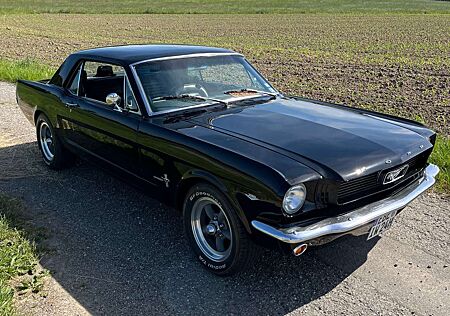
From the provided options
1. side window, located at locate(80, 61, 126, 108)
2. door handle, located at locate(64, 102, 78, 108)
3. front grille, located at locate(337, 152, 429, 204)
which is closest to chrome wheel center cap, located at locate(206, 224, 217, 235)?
front grille, located at locate(337, 152, 429, 204)

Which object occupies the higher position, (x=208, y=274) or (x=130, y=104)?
(x=130, y=104)

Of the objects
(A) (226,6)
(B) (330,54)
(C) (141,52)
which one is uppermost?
(C) (141,52)

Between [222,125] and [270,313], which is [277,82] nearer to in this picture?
[222,125]

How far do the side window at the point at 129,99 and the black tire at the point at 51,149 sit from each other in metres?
1.52

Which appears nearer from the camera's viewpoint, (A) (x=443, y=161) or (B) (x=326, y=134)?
(B) (x=326, y=134)

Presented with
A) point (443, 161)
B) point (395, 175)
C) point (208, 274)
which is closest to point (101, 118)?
point (208, 274)

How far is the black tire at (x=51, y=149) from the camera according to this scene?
523 cm

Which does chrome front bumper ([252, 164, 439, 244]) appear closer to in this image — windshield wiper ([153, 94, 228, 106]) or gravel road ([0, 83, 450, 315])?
gravel road ([0, 83, 450, 315])

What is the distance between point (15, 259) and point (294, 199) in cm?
207

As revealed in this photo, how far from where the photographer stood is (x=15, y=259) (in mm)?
3426

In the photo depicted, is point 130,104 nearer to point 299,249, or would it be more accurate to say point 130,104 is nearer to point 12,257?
point 12,257

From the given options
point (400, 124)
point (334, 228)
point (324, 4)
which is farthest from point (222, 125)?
point (324, 4)

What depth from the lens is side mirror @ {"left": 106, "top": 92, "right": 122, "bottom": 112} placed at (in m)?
4.02

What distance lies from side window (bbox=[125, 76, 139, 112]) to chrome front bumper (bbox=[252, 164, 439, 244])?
161cm
